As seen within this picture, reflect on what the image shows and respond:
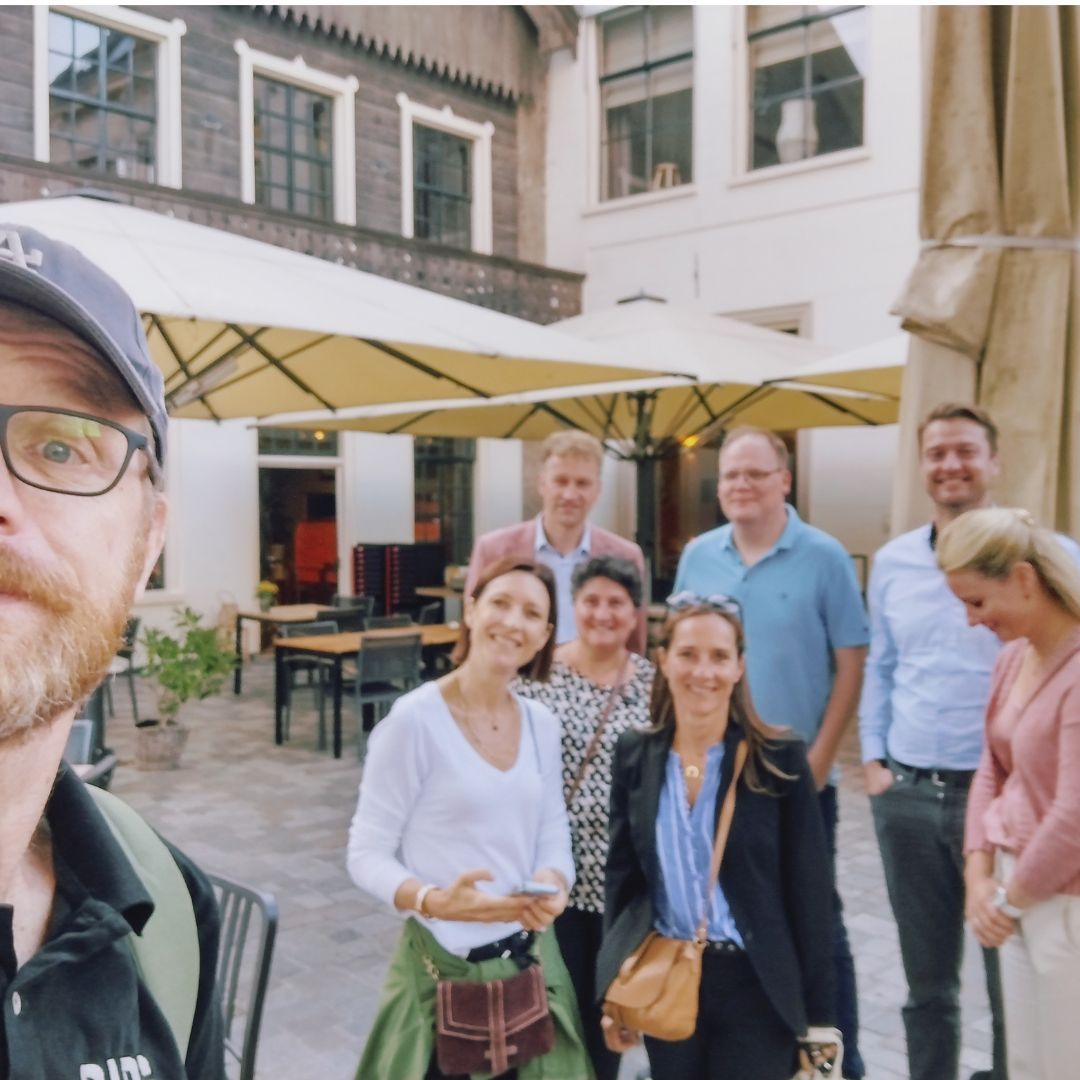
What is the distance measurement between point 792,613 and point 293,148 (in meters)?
12.1

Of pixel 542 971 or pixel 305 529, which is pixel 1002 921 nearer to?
pixel 542 971

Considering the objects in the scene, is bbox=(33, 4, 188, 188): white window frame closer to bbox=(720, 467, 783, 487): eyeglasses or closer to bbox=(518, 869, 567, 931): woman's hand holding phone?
bbox=(720, 467, 783, 487): eyeglasses

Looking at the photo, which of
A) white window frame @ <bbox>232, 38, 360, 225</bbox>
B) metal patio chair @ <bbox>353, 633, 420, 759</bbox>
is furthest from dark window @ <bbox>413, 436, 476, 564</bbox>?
metal patio chair @ <bbox>353, 633, 420, 759</bbox>

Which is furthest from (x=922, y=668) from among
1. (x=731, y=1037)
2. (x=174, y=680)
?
(x=174, y=680)

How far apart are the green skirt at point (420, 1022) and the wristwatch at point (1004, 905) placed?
987 mm

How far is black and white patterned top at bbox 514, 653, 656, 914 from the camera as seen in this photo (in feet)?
8.81

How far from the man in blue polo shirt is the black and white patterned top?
526 mm

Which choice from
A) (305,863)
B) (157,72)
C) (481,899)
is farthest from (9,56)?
(481,899)

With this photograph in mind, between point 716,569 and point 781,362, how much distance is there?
538 centimetres

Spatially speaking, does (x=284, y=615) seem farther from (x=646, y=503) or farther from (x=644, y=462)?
(x=644, y=462)

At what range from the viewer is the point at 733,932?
2.30 meters

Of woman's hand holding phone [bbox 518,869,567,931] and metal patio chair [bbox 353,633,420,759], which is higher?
woman's hand holding phone [bbox 518,869,567,931]

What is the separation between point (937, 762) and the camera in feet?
9.21

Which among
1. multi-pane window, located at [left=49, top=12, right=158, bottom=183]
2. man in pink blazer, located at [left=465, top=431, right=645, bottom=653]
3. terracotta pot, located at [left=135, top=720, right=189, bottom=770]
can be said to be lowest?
terracotta pot, located at [left=135, top=720, right=189, bottom=770]
